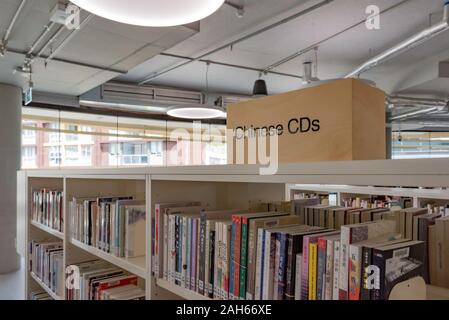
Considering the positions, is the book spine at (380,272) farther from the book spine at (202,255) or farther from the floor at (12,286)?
the floor at (12,286)

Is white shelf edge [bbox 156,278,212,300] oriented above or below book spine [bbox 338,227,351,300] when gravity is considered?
below

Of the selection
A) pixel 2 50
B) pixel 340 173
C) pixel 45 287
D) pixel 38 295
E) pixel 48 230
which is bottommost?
pixel 38 295

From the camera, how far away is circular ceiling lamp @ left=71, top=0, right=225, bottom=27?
1.51 meters

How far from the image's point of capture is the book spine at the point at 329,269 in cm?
78

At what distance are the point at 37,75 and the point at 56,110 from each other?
1.54m

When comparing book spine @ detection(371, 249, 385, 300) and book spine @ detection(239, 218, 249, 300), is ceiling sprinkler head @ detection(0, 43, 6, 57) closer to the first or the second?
book spine @ detection(239, 218, 249, 300)

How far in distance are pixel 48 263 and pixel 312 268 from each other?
208 cm

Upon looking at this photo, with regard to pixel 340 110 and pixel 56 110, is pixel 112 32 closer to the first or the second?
pixel 340 110

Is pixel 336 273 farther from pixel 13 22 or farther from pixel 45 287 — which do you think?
pixel 13 22

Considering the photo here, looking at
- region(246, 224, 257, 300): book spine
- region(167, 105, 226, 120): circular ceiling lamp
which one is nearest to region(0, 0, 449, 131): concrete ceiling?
region(167, 105, 226, 120): circular ceiling lamp

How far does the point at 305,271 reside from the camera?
0.83m

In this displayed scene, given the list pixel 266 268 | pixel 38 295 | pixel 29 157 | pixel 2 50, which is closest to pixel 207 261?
pixel 266 268

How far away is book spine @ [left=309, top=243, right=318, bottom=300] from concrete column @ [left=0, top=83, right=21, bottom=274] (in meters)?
4.92

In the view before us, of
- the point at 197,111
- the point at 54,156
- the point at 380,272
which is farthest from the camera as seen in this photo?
the point at 54,156
